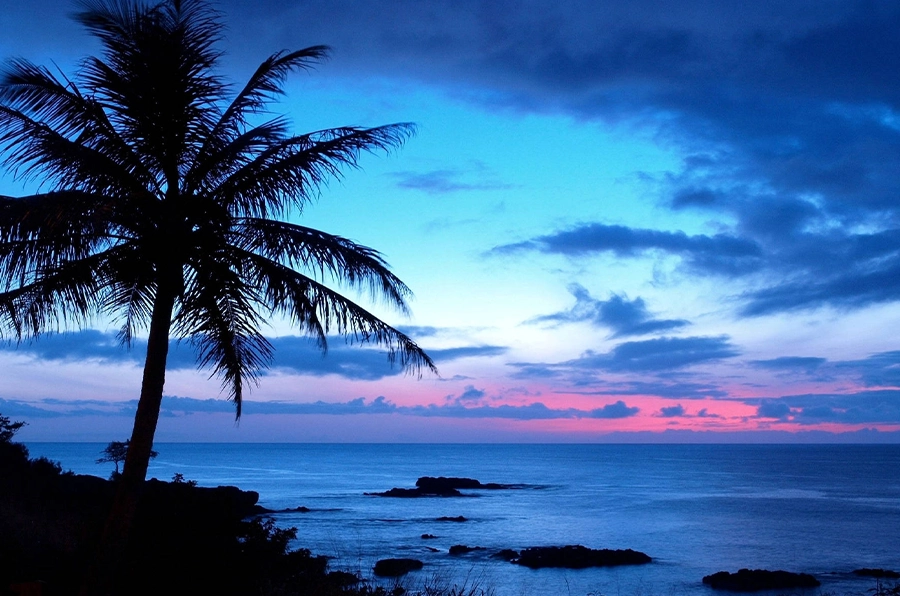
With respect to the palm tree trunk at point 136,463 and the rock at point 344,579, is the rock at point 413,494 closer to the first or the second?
the rock at point 344,579

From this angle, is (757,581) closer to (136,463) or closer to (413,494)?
(136,463)

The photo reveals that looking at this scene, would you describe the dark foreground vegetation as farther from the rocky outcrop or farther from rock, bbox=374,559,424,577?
the rocky outcrop

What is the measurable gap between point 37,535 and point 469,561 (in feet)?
90.7

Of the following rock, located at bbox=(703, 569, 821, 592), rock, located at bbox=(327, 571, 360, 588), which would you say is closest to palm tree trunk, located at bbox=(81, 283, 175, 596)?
rock, located at bbox=(327, 571, 360, 588)

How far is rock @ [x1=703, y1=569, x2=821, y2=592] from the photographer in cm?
3262

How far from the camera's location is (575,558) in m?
37.9

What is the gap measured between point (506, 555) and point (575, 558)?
12.2 ft

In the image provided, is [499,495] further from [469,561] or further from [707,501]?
[469,561]

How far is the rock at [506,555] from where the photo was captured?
38966 mm

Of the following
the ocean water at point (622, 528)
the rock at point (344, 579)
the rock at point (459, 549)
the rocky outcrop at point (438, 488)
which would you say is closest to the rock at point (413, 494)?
the rocky outcrop at point (438, 488)

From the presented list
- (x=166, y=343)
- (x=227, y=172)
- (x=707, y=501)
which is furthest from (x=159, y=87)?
(x=707, y=501)

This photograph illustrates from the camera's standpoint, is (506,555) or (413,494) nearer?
(506,555)

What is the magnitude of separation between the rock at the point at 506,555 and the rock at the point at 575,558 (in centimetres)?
37

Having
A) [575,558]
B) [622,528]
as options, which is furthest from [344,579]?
[622,528]
